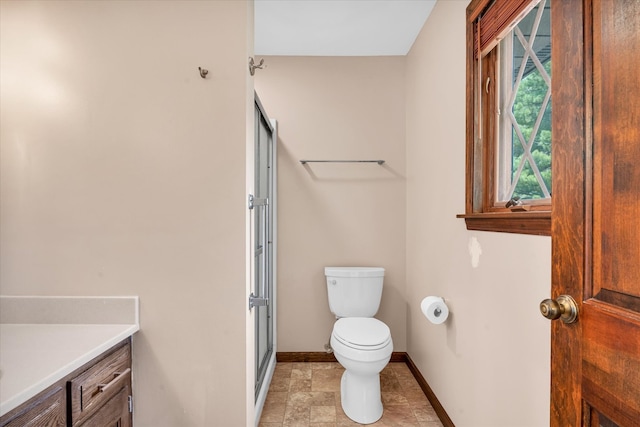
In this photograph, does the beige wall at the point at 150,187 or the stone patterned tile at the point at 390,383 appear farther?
the stone patterned tile at the point at 390,383

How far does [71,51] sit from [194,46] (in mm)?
501

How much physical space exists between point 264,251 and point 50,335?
4.03 ft

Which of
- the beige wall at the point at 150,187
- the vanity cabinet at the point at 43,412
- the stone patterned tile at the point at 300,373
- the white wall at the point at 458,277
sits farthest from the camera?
the stone patterned tile at the point at 300,373

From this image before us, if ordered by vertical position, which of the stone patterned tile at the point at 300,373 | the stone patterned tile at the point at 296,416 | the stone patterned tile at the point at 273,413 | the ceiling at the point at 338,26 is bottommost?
the stone patterned tile at the point at 300,373

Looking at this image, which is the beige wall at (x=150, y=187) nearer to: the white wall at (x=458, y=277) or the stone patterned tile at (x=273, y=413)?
the stone patterned tile at (x=273, y=413)

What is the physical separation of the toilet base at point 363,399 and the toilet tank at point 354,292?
563 millimetres

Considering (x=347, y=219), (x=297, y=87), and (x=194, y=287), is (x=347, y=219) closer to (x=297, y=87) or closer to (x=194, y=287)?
(x=297, y=87)

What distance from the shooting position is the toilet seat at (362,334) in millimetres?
1853

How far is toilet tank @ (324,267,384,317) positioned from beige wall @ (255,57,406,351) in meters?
0.18

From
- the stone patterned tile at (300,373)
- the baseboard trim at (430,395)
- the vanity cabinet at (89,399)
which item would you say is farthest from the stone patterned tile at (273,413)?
the baseboard trim at (430,395)

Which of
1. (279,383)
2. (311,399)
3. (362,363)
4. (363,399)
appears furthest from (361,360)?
(279,383)

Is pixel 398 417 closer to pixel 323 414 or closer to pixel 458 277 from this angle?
pixel 323 414

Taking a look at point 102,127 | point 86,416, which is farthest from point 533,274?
point 102,127

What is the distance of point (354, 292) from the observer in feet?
8.16
